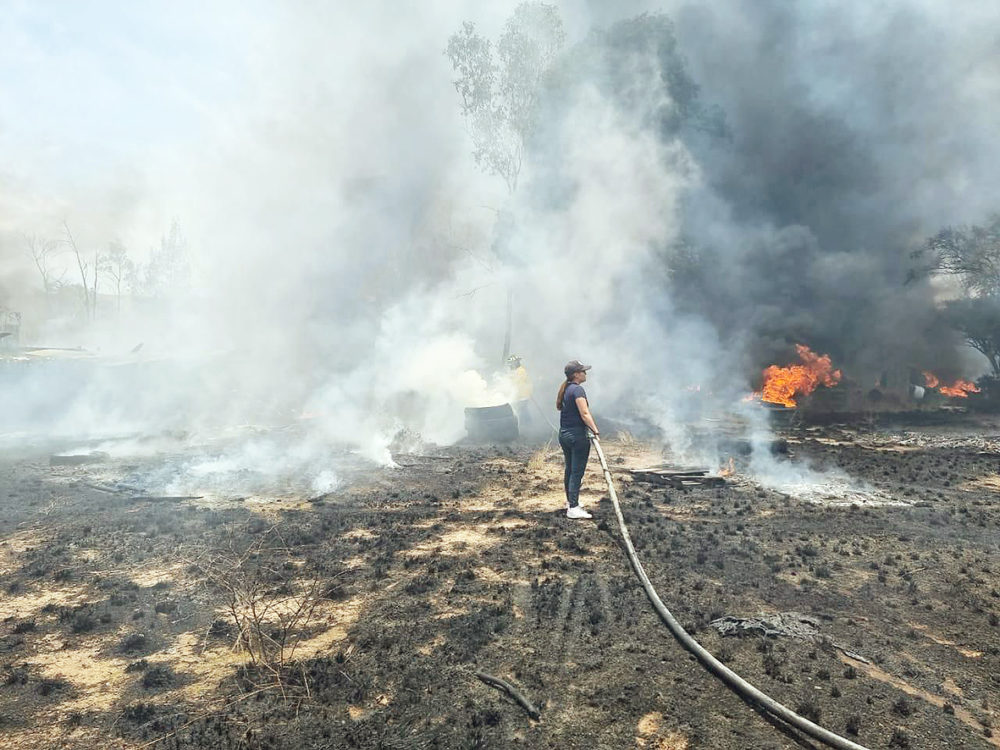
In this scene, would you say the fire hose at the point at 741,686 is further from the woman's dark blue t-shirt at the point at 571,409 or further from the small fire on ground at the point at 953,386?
the small fire on ground at the point at 953,386

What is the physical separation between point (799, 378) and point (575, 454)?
19005 mm

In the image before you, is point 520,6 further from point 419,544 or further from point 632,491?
point 419,544

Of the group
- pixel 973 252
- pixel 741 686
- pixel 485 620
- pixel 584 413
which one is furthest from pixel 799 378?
pixel 741 686

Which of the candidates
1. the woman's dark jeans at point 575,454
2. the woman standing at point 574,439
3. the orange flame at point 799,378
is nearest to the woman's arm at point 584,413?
the woman standing at point 574,439

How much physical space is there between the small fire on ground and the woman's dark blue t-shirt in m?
22.5

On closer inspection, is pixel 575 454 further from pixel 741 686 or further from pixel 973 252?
pixel 973 252

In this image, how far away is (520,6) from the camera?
2592 centimetres

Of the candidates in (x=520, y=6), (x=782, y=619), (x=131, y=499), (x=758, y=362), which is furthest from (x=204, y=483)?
(x=520, y=6)

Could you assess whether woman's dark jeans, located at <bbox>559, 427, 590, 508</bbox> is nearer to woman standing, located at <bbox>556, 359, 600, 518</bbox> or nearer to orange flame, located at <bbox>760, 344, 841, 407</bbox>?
woman standing, located at <bbox>556, 359, 600, 518</bbox>

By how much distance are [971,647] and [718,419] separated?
1647cm

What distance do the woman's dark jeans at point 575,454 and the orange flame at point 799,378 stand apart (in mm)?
16579

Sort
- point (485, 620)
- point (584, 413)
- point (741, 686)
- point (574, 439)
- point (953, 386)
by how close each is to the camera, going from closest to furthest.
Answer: point (741, 686), point (485, 620), point (584, 413), point (574, 439), point (953, 386)

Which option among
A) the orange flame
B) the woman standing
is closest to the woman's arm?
the woman standing

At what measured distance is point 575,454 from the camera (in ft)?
28.0
